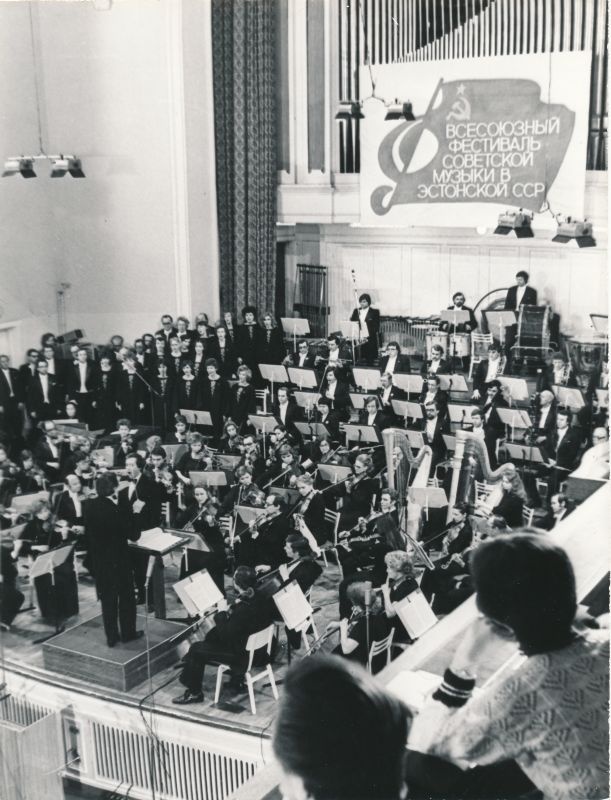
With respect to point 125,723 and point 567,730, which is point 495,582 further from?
point 125,723

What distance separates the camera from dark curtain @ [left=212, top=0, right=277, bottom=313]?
11.0 metres

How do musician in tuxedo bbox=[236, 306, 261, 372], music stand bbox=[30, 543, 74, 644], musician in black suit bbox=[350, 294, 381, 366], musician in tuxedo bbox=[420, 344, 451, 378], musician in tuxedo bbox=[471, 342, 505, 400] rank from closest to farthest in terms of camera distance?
1. music stand bbox=[30, 543, 74, 644]
2. musician in tuxedo bbox=[471, 342, 505, 400]
3. musician in tuxedo bbox=[420, 344, 451, 378]
4. musician in tuxedo bbox=[236, 306, 261, 372]
5. musician in black suit bbox=[350, 294, 381, 366]

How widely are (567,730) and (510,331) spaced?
804 cm

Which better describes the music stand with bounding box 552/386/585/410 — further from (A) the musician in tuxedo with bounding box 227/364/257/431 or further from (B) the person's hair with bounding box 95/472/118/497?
(B) the person's hair with bounding box 95/472/118/497

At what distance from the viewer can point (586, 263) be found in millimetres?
10297

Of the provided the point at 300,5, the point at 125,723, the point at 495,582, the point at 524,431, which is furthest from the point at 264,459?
the point at 300,5

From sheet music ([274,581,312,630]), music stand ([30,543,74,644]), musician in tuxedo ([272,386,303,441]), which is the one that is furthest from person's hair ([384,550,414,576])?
musician in tuxedo ([272,386,303,441])

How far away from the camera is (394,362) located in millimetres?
8695

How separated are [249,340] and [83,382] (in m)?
1.85

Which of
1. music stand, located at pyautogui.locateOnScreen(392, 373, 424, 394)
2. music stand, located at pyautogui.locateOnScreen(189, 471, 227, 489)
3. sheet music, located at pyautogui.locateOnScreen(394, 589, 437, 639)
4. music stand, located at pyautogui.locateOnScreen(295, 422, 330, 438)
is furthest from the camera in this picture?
music stand, located at pyautogui.locateOnScreen(392, 373, 424, 394)

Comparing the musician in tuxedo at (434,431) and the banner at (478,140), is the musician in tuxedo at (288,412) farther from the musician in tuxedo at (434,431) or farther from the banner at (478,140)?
the banner at (478,140)

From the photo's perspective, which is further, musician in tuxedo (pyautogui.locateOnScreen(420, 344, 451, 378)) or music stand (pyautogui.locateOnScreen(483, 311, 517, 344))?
music stand (pyautogui.locateOnScreen(483, 311, 517, 344))

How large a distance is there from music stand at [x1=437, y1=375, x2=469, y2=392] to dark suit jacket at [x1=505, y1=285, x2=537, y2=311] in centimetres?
238

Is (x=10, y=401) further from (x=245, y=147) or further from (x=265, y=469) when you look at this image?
(x=245, y=147)
